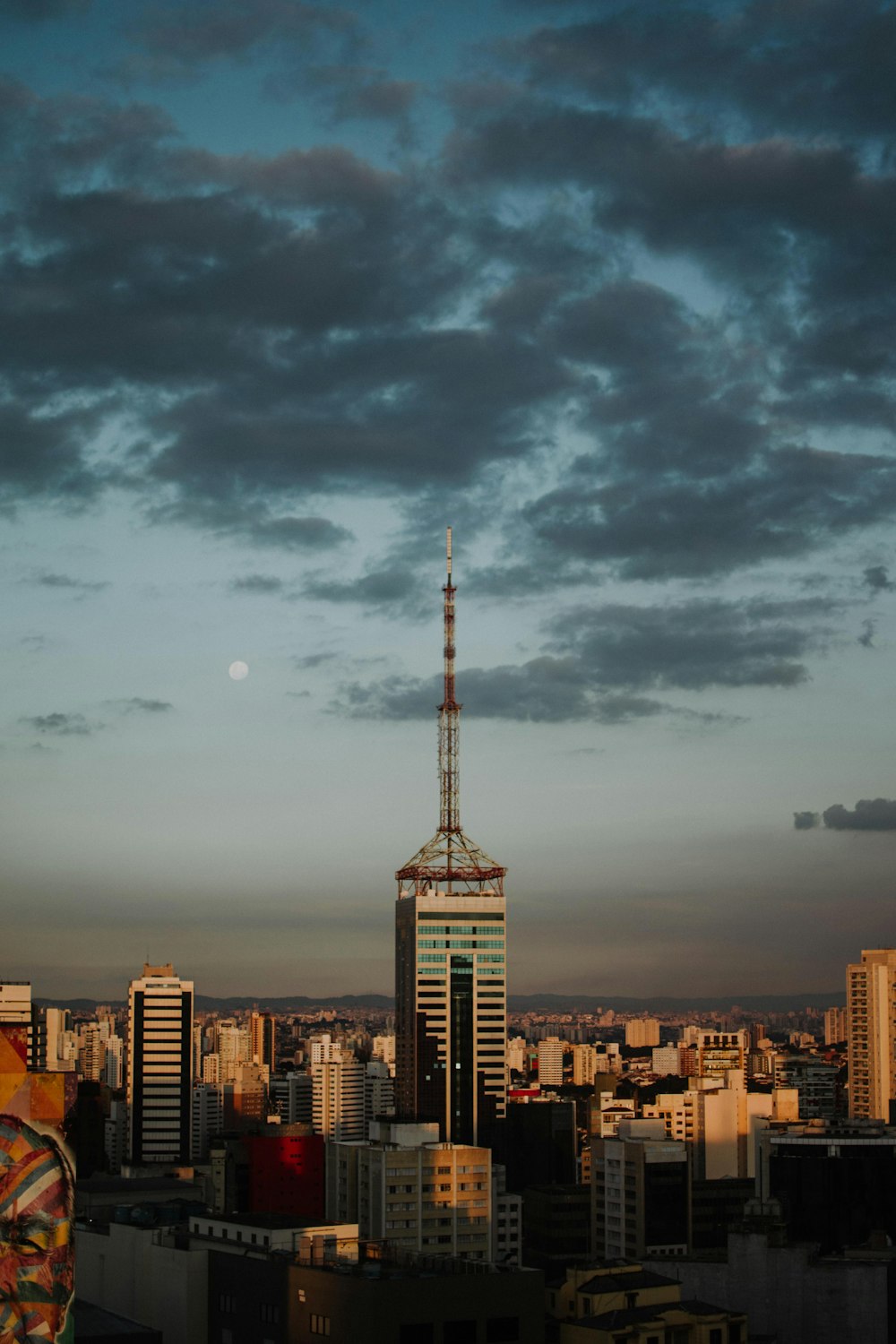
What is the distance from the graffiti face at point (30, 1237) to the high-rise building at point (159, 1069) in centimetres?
7970

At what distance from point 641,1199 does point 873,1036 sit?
61587 mm

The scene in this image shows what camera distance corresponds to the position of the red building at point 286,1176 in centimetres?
7106

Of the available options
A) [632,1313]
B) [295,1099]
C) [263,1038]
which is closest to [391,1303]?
[632,1313]

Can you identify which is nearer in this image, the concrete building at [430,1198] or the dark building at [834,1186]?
the concrete building at [430,1198]

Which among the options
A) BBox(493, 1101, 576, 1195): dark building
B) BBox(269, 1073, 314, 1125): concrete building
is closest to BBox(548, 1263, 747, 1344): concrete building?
BBox(493, 1101, 576, 1195): dark building

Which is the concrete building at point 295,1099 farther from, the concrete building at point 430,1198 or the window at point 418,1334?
the window at point 418,1334

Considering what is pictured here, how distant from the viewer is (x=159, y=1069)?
350 ft

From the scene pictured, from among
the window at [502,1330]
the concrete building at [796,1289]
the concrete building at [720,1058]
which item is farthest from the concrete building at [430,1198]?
the concrete building at [720,1058]

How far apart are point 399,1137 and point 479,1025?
29.3 metres

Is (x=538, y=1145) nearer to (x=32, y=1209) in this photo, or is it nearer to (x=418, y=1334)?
(x=418, y=1334)

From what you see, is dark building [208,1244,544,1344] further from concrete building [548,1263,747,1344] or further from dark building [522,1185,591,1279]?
dark building [522,1185,591,1279]

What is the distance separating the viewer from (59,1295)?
25.2 m

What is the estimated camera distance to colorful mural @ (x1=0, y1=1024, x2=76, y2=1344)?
81.6 feet

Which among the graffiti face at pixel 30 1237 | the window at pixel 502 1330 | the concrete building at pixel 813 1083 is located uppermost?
the graffiti face at pixel 30 1237
